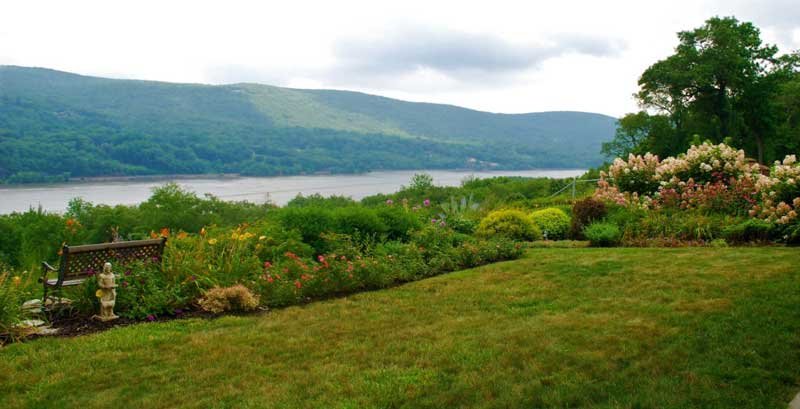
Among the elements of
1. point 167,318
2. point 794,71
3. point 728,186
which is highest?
point 794,71

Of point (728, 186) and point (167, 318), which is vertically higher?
point (728, 186)

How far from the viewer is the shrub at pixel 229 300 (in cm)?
649

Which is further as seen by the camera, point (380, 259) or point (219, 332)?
point (380, 259)

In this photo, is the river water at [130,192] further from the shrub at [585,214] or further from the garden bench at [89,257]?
the garden bench at [89,257]

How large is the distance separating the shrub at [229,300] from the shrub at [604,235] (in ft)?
21.1

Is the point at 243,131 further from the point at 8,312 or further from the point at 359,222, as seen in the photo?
the point at 8,312

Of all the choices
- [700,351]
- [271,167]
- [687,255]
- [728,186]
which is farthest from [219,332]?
[271,167]

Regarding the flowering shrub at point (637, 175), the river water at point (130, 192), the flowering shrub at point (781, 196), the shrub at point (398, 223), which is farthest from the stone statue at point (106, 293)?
the river water at point (130, 192)

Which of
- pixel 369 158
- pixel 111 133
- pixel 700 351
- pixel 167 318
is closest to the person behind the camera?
pixel 700 351

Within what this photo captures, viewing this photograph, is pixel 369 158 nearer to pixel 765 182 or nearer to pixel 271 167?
pixel 271 167

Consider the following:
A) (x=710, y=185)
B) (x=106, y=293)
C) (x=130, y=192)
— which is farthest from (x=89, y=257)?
(x=130, y=192)

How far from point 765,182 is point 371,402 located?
9029mm

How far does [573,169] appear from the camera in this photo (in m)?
116

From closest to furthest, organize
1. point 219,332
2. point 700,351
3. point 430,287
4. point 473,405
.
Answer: point 473,405 → point 700,351 → point 219,332 → point 430,287
